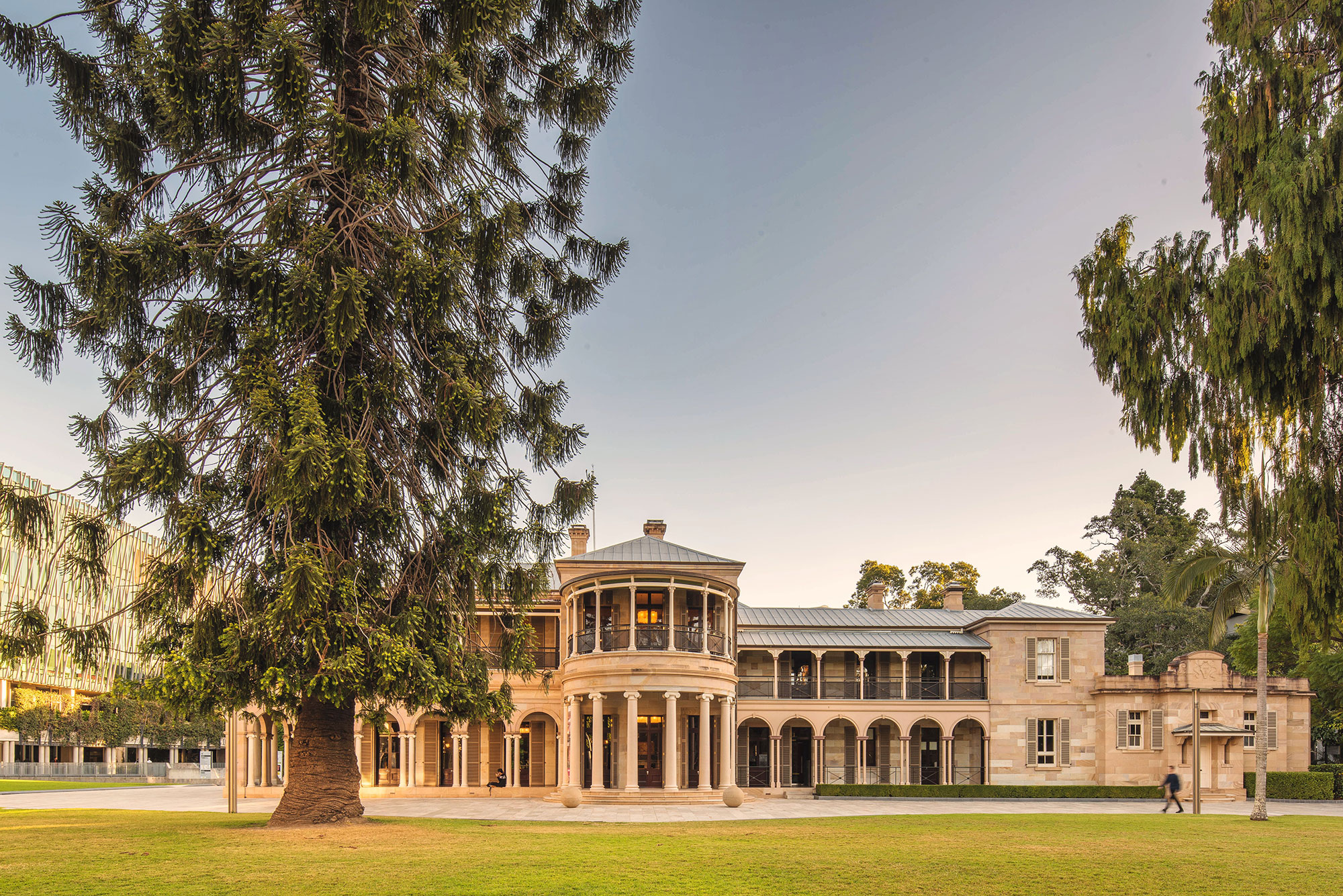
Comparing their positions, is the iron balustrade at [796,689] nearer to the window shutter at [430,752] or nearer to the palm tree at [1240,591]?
the window shutter at [430,752]

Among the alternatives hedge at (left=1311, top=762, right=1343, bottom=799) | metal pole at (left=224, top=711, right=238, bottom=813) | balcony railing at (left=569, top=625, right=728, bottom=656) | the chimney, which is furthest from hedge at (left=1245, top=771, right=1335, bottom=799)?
metal pole at (left=224, top=711, right=238, bottom=813)

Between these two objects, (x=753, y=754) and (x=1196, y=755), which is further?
(x=753, y=754)

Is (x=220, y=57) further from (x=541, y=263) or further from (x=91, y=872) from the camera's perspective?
(x=91, y=872)

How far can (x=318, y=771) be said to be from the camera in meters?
17.6

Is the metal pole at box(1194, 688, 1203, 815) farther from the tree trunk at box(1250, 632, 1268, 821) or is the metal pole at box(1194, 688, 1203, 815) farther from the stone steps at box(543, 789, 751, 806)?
the stone steps at box(543, 789, 751, 806)

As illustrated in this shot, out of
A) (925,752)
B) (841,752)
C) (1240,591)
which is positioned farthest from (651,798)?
(1240,591)

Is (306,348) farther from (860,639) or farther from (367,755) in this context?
(860,639)

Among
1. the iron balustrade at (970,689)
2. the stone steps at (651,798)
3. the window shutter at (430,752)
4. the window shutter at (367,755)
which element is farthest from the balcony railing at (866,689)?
the window shutter at (367,755)

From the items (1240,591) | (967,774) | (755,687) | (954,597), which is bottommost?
(967,774)

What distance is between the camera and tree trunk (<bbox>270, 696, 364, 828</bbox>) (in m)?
17.4

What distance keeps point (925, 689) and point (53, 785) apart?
1777 inches

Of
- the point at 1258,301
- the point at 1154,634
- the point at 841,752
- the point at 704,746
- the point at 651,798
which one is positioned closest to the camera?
the point at 1258,301

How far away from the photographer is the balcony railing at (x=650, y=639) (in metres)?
33.7

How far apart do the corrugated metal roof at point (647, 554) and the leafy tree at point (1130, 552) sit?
1330 inches
